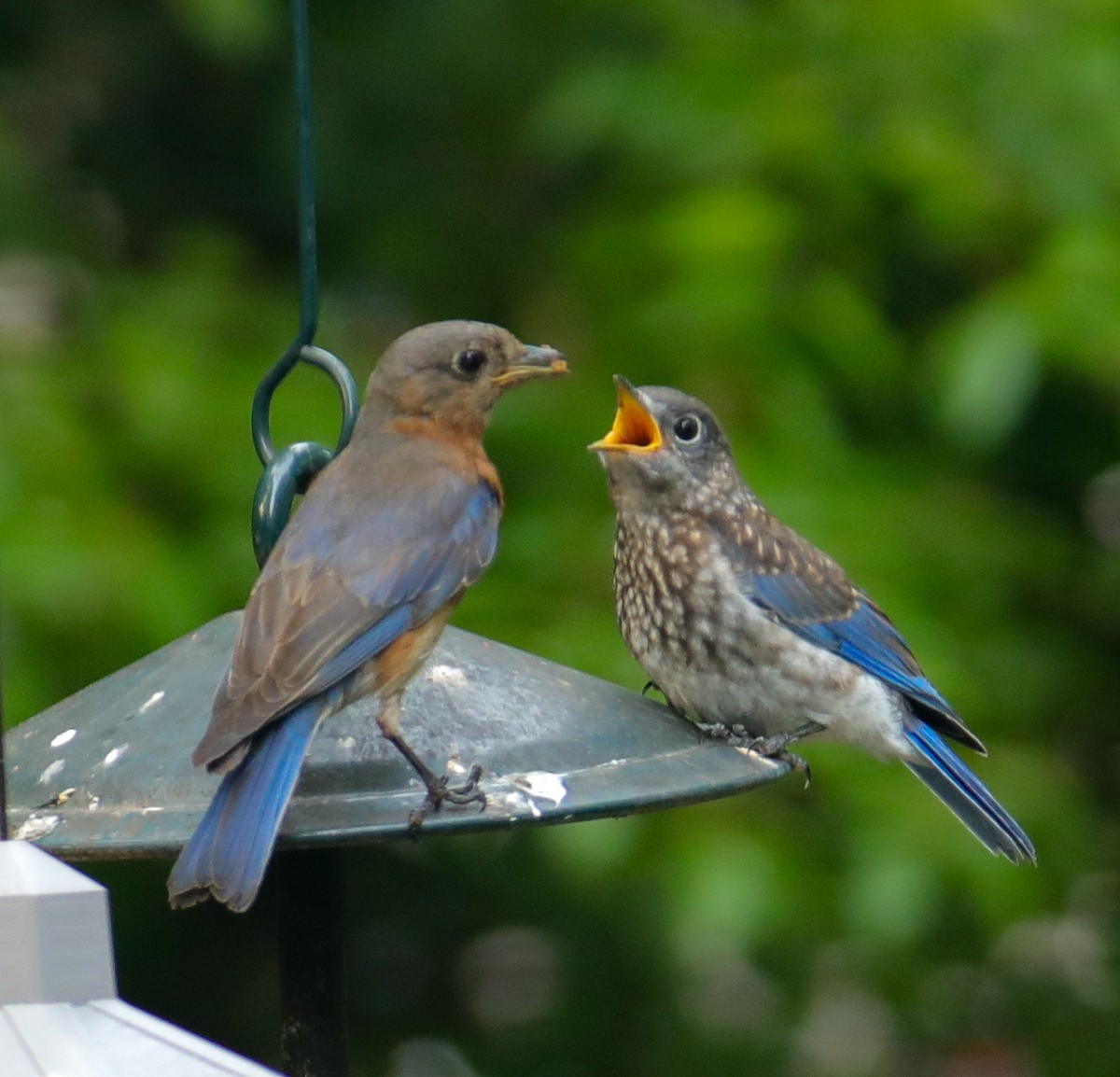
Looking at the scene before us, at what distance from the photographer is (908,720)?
14.1ft

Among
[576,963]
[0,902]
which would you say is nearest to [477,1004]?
[576,963]

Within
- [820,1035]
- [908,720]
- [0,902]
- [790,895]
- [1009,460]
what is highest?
[0,902]

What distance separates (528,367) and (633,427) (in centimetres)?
91

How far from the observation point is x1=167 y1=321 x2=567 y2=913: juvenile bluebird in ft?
8.12

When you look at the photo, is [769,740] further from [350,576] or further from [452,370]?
[350,576]

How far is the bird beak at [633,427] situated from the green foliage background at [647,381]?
26cm

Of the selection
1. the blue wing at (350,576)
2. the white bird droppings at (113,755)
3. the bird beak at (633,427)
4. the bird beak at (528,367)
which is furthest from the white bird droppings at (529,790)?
the bird beak at (633,427)

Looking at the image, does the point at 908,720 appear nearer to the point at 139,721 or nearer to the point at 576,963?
the point at 576,963

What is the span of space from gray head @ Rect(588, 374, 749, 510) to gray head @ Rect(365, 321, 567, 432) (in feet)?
2.60

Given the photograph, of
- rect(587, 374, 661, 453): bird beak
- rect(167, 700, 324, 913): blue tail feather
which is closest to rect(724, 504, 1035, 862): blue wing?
rect(587, 374, 661, 453): bird beak

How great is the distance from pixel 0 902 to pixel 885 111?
3229 mm

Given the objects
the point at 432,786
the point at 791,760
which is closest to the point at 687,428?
the point at 791,760

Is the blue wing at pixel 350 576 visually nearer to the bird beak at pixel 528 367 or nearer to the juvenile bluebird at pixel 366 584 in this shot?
the juvenile bluebird at pixel 366 584

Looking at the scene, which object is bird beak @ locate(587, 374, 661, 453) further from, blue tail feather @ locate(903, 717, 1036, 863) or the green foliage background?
blue tail feather @ locate(903, 717, 1036, 863)
